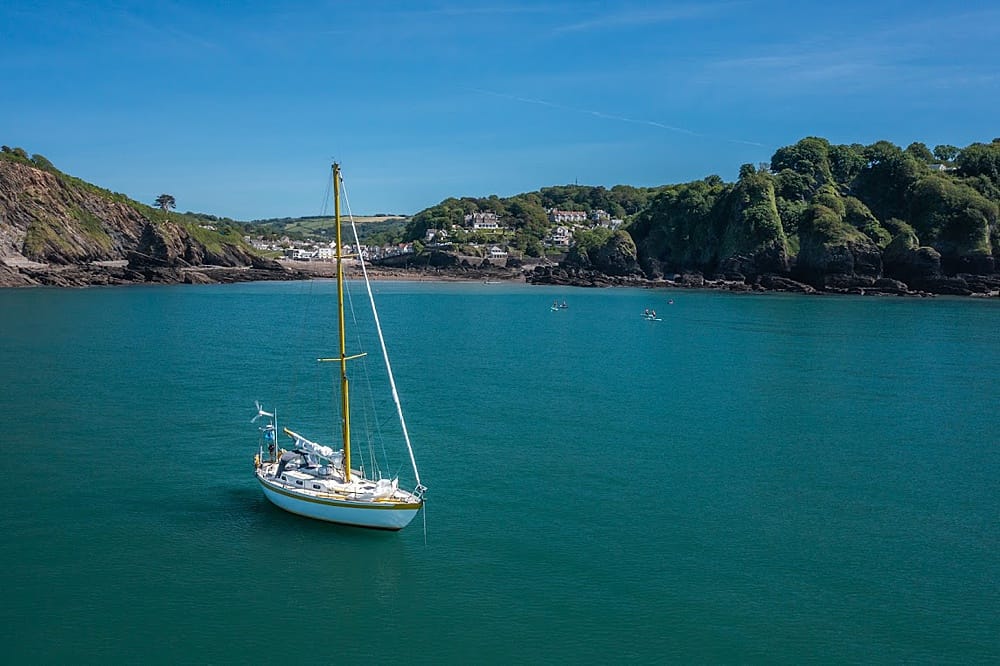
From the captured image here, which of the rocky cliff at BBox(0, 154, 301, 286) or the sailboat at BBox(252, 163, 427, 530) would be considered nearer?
the sailboat at BBox(252, 163, 427, 530)

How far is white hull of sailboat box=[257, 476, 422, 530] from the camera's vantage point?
66.3 feet

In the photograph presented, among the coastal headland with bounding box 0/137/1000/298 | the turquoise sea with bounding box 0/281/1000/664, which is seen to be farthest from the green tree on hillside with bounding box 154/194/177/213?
the turquoise sea with bounding box 0/281/1000/664

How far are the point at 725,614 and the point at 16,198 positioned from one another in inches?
4803

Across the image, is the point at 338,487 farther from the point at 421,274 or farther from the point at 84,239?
the point at 421,274

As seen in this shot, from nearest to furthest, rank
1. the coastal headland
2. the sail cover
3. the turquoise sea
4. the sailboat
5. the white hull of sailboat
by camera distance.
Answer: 1. the turquoise sea
2. the white hull of sailboat
3. the sailboat
4. the sail cover
5. the coastal headland

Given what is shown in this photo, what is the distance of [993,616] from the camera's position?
17.5 meters

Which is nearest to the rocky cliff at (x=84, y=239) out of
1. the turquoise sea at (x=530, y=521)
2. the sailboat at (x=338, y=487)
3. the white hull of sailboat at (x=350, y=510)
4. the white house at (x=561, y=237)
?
the white house at (x=561, y=237)

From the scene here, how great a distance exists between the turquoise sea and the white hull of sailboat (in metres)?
0.47

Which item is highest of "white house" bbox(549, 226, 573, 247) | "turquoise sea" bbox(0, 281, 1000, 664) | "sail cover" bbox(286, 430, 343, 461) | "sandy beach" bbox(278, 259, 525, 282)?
"white house" bbox(549, 226, 573, 247)

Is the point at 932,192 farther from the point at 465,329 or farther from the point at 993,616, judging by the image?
the point at 993,616

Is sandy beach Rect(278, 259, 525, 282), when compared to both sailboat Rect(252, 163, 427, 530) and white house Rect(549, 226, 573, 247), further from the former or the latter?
sailboat Rect(252, 163, 427, 530)

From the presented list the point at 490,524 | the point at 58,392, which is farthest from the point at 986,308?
the point at 58,392

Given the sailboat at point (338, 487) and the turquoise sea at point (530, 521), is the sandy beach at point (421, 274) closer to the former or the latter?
the turquoise sea at point (530, 521)

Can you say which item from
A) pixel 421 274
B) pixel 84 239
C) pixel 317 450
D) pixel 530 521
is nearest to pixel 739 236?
pixel 421 274
